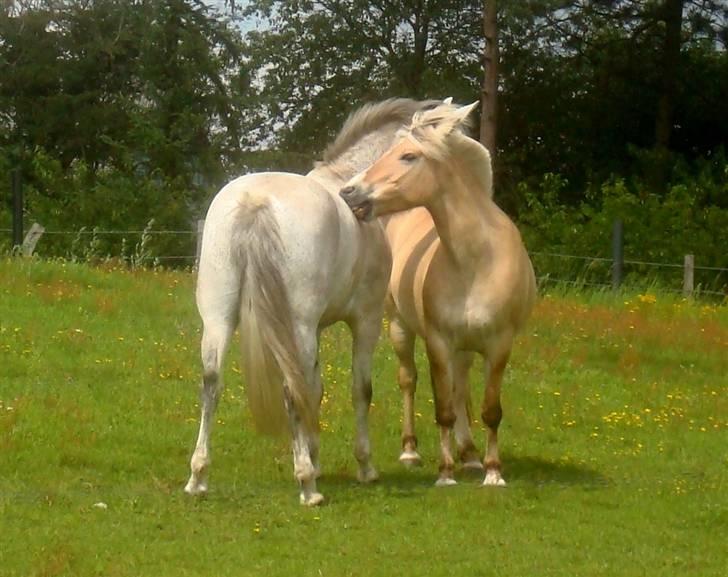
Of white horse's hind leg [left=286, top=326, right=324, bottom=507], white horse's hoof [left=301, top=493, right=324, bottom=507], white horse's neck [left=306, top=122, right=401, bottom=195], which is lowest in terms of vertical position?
white horse's hoof [left=301, top=493, right=324, bottom=507]

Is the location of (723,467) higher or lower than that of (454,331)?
lower

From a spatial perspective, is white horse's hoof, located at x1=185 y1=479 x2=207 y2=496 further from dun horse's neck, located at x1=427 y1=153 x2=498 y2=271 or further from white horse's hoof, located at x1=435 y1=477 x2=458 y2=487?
dun horse's neck, located at x1=427 y1=153 x2=498 y2=271

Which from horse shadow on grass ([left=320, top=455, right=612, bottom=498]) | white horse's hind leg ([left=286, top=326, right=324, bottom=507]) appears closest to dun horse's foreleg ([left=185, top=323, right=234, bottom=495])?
white horse's hind leg ([left=286, top=326, right=324, bottom=507])

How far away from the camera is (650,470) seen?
877cm

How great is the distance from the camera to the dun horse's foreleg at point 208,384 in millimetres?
7000

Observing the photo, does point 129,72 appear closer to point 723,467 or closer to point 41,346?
point 41,346

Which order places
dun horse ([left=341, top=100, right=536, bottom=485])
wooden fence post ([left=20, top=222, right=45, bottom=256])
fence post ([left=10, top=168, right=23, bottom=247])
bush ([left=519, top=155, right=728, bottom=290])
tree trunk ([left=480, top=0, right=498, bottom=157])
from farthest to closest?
tree trunk ([left=480, top=0, right=498, bottom=157])
bush ([left=519, top=155, right=728, bottom=290])
fence post ([left=10, top=168, right=23, bottom=247])
wooden fence post ([left=20, top=222, right=45, bottom=256])
dun horse ([left=341, top=100, right=536, bottom=485])

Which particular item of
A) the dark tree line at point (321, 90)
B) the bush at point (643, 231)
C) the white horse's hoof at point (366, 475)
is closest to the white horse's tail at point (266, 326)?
the white horse's hoof at point (366, 475)

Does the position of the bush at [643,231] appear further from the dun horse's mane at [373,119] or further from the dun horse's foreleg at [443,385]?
the dun horse's foreleg at [443,385]

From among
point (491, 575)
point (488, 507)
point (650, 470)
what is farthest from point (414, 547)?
point (650, 470)

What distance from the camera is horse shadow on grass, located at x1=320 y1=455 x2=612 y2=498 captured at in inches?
314

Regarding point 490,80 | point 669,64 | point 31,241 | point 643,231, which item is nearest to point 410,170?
point 31,241

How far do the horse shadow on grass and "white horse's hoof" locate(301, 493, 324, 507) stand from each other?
627 millimetres

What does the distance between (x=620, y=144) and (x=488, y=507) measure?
23.5 m
